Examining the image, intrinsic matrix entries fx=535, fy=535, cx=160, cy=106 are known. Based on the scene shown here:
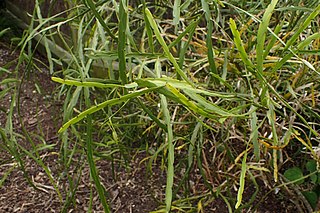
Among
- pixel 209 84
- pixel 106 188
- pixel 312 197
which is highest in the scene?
pixel 209 84

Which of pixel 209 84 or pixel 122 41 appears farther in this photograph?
pixel 209 84

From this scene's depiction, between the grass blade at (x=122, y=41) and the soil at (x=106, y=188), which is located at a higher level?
the grass blade at (x=122, y=41)

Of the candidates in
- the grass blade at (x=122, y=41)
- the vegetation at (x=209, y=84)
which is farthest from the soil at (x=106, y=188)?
the grass blade at (x=122, y=41)

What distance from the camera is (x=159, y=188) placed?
145cm

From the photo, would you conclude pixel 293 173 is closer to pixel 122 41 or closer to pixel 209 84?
pixel 209 84

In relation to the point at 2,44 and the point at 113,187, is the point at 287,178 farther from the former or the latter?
the point at 2,44

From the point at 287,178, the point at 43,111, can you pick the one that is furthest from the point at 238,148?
the point at 43,111

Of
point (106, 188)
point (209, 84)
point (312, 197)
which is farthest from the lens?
point (106, 188)

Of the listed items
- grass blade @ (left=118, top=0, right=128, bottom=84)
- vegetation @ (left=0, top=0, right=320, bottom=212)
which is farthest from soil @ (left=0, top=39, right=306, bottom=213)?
grass blade @ (left=118, top=0, right=128, bottom=84)

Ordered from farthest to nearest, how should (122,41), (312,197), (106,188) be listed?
(106,188), (312,197), (122,41)

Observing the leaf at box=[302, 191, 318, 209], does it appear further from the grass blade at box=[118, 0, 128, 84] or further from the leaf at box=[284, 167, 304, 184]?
the grass blade at box=[118, 0, 128, 84]

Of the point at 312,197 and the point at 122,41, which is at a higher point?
Answer: the point at 122,41

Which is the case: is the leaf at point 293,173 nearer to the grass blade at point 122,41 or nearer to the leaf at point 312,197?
the leaf at point 312,197

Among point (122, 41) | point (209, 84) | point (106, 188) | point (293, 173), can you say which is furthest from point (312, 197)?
point (122, 41)
